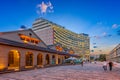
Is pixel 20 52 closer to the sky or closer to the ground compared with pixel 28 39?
closer to the ground

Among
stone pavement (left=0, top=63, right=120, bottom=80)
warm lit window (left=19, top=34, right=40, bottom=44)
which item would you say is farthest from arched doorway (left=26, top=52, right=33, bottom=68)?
stone pavement (left=0, top=63, right=120, bottom=80)

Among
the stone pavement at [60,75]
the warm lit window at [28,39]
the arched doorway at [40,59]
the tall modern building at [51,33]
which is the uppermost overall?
the tall modern building at [51,33]

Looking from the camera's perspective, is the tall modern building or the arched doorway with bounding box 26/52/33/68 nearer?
the arched doorway with bounding box 26/52/33/68

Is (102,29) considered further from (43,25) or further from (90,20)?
(43,25)

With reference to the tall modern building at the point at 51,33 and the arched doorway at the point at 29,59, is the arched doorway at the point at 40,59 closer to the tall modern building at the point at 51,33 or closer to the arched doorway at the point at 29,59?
the arched doorway at the point at 29,59

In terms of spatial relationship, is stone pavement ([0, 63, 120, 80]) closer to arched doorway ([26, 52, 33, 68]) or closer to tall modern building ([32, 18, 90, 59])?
arched doorway ([26, 52, 33, 68])

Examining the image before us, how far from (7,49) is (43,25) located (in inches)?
5086

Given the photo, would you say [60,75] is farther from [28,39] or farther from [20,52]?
[28,39]

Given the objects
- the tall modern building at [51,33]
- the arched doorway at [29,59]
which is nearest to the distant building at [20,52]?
the arched doorway at [29,59]

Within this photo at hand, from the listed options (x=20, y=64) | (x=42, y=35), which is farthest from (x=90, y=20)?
(x=42, y=35)

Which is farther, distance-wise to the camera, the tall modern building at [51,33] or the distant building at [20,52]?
the tall modern building at [51,33]

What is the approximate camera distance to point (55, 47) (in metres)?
44.2

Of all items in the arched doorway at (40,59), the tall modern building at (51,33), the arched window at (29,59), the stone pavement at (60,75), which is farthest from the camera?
the tall modern building at (51,33)

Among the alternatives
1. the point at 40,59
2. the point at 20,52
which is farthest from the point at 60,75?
the point at 40,59
